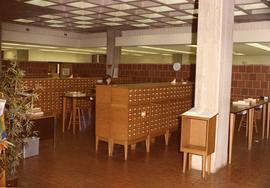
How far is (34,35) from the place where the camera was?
1149 cm

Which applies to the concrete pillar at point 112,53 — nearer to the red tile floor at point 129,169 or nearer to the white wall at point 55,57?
the red tile floor at point 129,169

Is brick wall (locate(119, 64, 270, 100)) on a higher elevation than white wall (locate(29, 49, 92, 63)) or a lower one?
lower

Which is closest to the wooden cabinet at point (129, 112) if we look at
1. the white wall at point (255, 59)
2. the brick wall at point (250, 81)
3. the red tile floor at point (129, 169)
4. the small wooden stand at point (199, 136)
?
the red tile floor at point (129, 169)

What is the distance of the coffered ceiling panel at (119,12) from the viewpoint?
7.05m

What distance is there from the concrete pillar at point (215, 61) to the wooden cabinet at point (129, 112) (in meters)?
1.03

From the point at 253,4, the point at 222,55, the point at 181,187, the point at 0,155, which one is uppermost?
the point at 253,4

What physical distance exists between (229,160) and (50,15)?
252 inches

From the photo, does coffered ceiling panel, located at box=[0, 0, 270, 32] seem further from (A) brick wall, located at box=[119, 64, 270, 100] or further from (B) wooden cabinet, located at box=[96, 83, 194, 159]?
(B) wooden cabinet, located at box=[96, 83, 194, 159]

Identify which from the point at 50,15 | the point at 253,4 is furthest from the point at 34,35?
the point at 253,4

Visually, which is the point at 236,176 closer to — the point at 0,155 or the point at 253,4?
the point at 0,155

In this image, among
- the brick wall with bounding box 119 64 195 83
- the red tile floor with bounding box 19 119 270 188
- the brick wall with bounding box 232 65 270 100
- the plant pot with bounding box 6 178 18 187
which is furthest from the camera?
the brick wall with bounding box 119 64 195 83

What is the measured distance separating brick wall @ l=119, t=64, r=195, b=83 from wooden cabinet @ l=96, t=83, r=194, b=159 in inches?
182

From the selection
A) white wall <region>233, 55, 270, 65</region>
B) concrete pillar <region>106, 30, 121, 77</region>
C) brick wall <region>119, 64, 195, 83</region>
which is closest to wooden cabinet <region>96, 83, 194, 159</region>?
brick wall <region>119, 64, 195, 83</region>

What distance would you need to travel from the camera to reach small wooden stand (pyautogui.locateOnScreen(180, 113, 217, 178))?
4289 mm
